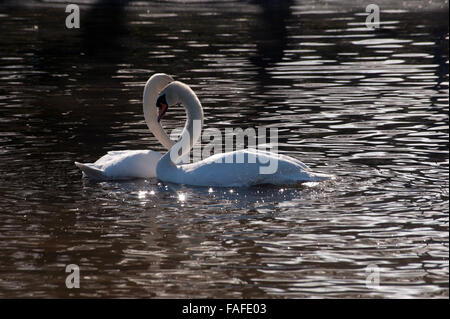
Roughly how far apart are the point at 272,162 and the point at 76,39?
453 inches

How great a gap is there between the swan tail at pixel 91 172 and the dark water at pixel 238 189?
4.8 inches

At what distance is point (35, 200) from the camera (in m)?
9.30

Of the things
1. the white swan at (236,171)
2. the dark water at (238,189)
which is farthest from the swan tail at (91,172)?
the white swan at (236,171)

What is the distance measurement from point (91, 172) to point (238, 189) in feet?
→ 5.07

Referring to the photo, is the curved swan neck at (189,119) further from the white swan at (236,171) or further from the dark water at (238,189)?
the dark water at (238,189)

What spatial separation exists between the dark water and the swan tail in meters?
0.12

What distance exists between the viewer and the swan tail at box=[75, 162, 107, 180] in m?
9.95

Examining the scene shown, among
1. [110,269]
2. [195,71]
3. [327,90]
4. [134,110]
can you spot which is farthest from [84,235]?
[195,71]

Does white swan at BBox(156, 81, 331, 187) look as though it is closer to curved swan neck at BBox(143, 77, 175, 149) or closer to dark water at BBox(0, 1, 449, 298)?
dark water at BBox(0, 1, 449, 298)

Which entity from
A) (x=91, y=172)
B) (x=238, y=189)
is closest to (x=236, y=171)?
(x=238, y=189)

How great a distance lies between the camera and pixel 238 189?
31.6 ft

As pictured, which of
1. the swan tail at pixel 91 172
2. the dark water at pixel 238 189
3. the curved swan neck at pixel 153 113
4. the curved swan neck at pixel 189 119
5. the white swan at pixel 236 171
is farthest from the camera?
the curved swan neck at pixel 153 113

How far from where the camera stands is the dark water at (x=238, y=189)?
7254mm

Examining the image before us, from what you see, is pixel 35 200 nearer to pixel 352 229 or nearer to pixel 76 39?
pixel 352 229
